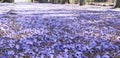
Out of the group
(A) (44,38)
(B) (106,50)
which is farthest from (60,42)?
(B) (106,50)

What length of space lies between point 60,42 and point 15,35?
5.59 feet

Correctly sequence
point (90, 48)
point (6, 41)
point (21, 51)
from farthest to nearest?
point (6, 41) < point (90, 48) < point (21, 51)

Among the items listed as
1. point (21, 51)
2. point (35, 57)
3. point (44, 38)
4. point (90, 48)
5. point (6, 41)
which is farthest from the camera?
point (44, 38)

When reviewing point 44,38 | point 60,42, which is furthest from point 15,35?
point 60,42

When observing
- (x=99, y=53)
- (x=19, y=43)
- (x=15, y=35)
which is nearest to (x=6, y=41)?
(x=19, y=43)

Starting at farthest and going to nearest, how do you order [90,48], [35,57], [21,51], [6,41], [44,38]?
[44,38] → [6,41] → [90,48] → [21,51] → [35,57]

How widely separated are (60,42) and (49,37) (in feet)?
2.90

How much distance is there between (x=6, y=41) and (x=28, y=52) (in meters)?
1.45

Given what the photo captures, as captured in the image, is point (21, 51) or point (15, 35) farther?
point (15, 35)

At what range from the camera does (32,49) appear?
7.11m

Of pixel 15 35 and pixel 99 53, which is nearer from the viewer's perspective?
pixel 99 53

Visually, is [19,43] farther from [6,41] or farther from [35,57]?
[35,57]

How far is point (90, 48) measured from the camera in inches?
292

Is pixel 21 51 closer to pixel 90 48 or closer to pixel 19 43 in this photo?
pixel 19 43
